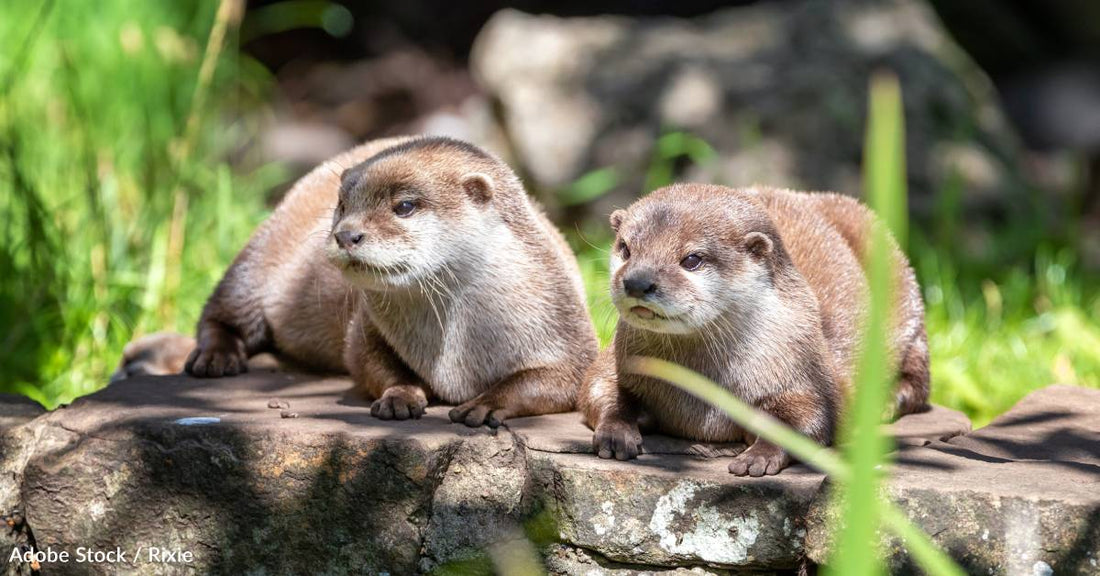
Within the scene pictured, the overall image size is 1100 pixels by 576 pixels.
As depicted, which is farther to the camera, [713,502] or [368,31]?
[368,31]

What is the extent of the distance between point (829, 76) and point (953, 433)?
13.1 ft

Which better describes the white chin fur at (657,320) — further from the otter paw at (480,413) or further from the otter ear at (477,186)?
the otter ear at (477,186)

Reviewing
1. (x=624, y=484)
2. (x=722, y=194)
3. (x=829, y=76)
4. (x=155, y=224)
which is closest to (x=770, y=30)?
(x=829, y=76)

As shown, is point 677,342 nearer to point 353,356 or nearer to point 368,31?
point 353,356

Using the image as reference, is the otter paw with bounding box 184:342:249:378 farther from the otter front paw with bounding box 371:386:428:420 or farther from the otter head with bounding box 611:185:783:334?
the otter head with bounding box 611:185:783:334

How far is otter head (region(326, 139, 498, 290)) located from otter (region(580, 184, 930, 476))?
16.5 inches

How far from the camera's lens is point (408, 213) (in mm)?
3357

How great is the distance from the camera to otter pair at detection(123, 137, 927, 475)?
3105 millimetres

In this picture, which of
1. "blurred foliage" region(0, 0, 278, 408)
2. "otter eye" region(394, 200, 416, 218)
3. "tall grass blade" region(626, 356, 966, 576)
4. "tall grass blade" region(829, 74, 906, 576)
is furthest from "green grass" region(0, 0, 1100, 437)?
"tall grass blade" region(829, 74, 906, 576)

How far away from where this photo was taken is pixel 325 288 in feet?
13.1

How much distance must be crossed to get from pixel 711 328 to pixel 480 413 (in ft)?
2.08

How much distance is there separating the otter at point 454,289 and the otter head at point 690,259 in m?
0.38

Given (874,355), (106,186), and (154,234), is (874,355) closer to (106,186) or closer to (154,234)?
(154,234)

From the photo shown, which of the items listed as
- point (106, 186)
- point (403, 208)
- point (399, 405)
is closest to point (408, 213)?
point (403, 208)
